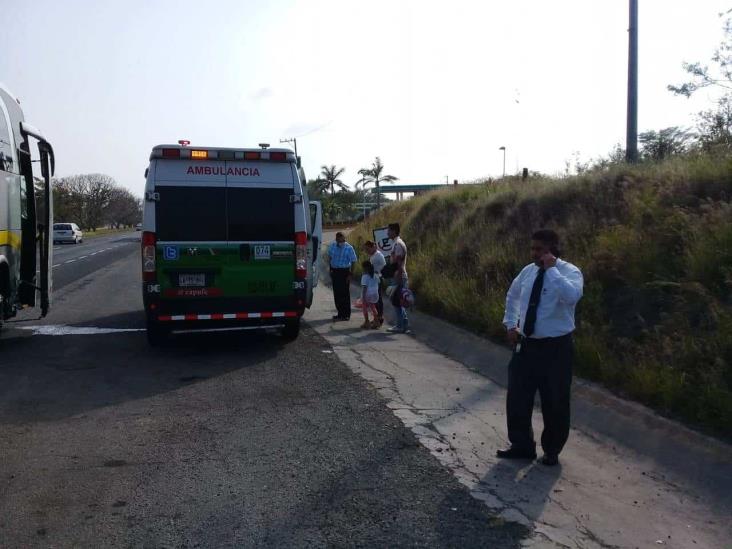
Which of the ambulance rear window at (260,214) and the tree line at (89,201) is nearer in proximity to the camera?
the ambulance rear window at (260,214)

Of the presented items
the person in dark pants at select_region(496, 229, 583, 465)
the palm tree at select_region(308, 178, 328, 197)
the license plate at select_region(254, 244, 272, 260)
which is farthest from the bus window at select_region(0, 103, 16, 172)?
the palm tree at select_region(308, 178, 328, 197)

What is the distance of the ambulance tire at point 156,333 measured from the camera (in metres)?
10.1

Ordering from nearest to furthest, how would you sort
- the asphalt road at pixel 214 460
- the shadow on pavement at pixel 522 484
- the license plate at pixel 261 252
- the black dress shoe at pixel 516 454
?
the asphalt road at pixel 214 460
the shadow on pavement at pixel 522 484
the black dress shoe at pixel 516 454
the license plate at pixel 261 252

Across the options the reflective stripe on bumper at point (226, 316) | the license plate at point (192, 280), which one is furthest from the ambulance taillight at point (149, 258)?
the reflective stripe on bumper at point (226, 316)

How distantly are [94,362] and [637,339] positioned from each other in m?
6.74

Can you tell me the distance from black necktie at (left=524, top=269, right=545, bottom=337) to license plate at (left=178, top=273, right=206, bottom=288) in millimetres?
5519

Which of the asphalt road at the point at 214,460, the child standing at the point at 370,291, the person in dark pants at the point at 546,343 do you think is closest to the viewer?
the asphalt road at the point at 214,460

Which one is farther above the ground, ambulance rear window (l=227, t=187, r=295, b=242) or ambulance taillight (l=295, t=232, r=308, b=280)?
ambulance rear window (l=227, t=187, r=295, b=242)

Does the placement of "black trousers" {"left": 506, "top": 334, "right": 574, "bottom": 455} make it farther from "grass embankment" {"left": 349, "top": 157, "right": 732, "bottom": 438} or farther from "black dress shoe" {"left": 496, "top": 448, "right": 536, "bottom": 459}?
"grass embankment" {"left": 349, "top": 157, "right": 732, "bottom": 438}

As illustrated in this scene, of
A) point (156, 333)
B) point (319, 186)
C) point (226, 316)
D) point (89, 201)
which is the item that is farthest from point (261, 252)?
point (89, 201)

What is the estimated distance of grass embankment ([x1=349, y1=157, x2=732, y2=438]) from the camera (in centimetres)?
682

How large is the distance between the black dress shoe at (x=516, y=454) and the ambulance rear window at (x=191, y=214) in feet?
18.3

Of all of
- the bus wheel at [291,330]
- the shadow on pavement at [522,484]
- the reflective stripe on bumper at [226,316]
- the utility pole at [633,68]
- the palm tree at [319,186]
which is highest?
the palm tree at [319,186]

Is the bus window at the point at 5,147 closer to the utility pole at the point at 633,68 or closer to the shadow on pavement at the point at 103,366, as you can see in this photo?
the shadow on pavement at the point at 103,366
